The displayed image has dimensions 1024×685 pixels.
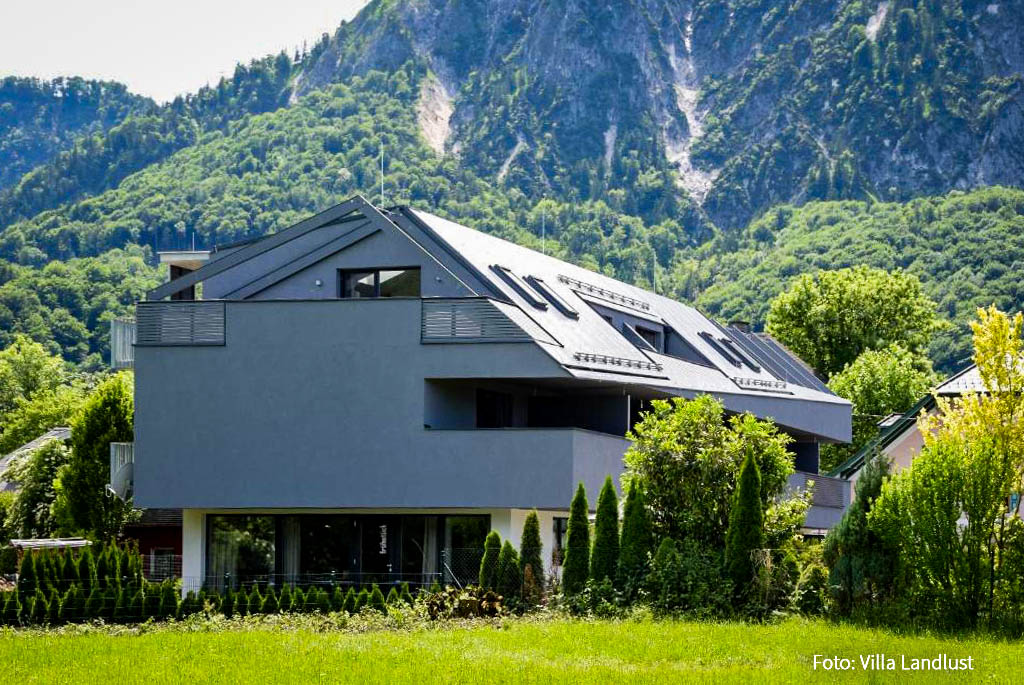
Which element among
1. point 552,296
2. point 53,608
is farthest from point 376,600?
point 552,296

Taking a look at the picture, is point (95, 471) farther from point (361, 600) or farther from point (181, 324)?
point (361, 600)

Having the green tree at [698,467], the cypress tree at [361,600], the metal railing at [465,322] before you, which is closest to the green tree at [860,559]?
the green tree at [698,467]

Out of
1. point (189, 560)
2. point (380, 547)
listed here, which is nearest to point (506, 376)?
point (380, 547)

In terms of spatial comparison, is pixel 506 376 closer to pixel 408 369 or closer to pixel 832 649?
pixel 408 369

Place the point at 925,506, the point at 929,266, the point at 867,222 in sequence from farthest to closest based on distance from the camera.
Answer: the point at 867,222 < the point at 929,266 < the point at 925,506

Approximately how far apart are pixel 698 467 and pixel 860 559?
420 cm

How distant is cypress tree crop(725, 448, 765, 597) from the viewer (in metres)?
29.4

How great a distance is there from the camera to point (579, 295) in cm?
4547

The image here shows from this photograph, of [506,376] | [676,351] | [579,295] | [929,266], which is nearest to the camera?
[506,376]

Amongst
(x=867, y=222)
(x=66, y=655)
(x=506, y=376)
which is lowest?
(x=66, y=655)

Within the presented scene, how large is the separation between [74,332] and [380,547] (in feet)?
317

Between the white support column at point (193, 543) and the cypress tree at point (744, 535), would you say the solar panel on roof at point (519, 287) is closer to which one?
the white support column at point (193, 543)

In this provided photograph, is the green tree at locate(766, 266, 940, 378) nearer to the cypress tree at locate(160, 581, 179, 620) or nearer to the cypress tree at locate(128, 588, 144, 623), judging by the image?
the cypress tree at locate(160, 581, 179, 620)

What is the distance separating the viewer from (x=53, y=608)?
3064cm
